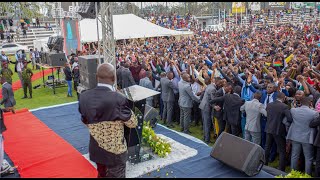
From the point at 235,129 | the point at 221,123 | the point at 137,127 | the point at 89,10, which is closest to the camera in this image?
the point at 137,127

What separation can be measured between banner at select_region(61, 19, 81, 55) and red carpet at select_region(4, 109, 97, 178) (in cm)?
838

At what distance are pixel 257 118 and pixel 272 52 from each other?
8.10 m

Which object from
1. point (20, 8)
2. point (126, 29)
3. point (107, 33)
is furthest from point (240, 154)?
point (126, 29)

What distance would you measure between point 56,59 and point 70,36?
3.17 metres

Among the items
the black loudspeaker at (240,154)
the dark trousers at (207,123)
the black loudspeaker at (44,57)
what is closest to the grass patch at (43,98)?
the black loudspeaker at (44,57)

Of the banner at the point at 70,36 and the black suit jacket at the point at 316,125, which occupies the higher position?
the banner at the point at 70,36

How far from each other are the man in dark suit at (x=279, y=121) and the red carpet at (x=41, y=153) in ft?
11.2

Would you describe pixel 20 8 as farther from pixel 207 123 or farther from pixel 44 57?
pixel 207 123

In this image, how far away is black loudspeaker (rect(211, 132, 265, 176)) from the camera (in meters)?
5.49

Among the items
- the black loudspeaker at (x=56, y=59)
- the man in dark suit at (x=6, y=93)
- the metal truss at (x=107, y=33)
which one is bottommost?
the man in dark suit at (x=6, y=93)

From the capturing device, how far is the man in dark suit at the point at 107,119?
3789 mm

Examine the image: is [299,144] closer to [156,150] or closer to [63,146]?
[156,150]

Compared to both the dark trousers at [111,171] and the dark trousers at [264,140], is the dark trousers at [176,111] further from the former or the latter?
the dark trousers at [111,171]

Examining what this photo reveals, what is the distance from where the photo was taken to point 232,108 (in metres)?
7.18
